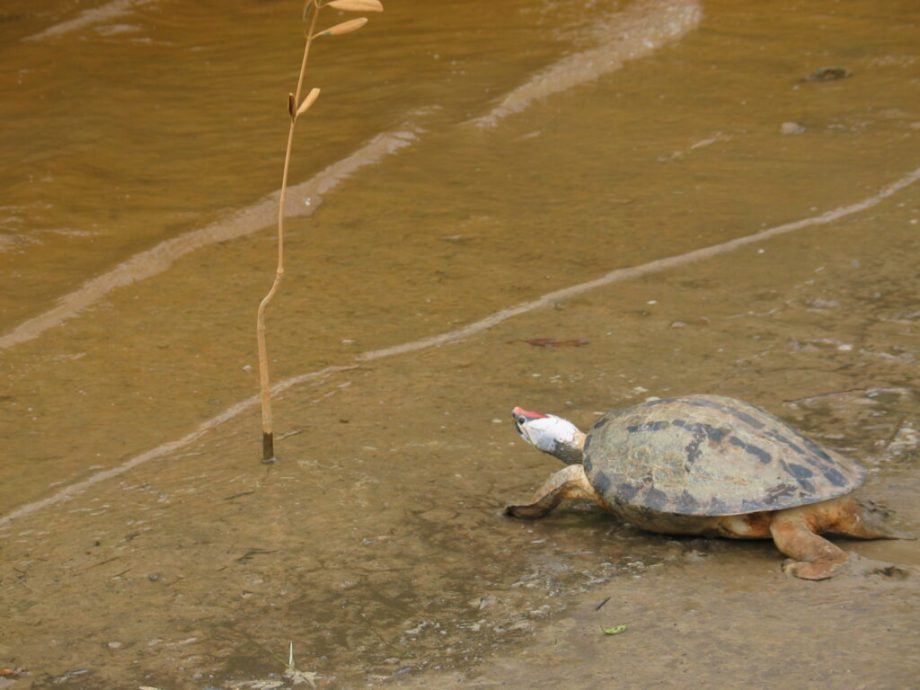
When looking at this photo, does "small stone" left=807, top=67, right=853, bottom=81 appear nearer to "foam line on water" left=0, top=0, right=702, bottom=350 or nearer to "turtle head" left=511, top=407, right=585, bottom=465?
Result: "foam line on water" left=0, top=0, right=702, bottom=350

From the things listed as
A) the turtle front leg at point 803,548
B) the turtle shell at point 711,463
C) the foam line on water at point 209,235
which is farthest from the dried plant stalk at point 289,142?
the foam line on water at point 209,235

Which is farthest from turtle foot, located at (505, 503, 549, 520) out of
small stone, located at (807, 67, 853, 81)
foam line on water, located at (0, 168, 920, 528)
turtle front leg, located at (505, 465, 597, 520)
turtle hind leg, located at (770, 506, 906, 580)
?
small stone, located at (807, 67, 853, 81)

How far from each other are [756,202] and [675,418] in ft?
13.4

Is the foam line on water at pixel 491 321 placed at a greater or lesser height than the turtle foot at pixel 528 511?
lesser

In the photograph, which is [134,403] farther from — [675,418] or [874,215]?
[874,215]

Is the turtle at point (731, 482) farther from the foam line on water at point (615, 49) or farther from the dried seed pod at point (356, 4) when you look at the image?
the foam line on water at point (615, 49)

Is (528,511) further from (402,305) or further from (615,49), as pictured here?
(615,49)

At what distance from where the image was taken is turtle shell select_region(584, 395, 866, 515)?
383 centimetres

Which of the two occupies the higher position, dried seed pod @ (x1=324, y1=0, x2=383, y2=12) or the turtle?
dried seed pod @ (x1=324, y1=0, x2=383, y2=12)

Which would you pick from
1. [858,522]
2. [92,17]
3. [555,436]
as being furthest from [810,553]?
[92,17]

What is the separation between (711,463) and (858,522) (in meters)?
0.49

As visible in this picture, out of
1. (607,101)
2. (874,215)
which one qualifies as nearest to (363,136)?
(607,101)

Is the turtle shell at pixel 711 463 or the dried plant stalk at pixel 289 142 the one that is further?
the dried plant stalk at pixel 289 142

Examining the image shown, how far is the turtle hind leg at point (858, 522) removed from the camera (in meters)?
3.87
